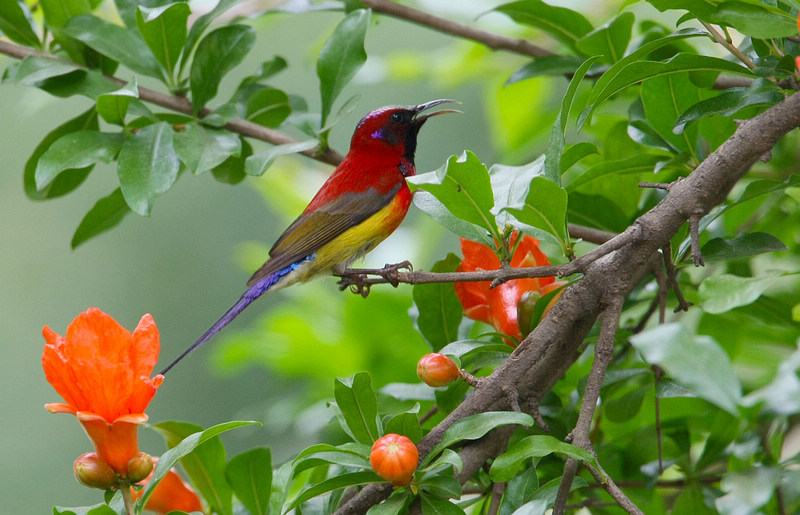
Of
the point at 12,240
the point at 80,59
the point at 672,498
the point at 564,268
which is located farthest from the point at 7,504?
the point at 564,268

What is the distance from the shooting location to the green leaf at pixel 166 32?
182 centimetres

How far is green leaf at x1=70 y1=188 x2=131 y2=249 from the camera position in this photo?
193cm

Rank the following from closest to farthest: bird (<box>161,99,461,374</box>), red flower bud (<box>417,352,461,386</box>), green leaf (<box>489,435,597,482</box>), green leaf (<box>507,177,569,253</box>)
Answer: green leaf (<box>489,435,597,482</box>) → green leaf (<box>507,177,569,253</box>) → red flower bud (<box>417,352,461,386</box>) → bird (<box>161,99,461,374</box>)

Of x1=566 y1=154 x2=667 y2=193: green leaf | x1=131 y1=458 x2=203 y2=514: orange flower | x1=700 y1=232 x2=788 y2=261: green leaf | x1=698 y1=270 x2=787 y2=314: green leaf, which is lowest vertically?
x1=131 y1=458 x2=203 y2=514: orange flower

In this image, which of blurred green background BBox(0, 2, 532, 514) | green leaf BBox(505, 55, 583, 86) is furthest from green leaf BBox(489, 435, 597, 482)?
blurred green background BBox(0, 2, 532, 514)

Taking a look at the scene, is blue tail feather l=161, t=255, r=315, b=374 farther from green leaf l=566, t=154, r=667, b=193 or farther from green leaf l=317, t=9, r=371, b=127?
green leaf l=566, t=154, r=667, b=193

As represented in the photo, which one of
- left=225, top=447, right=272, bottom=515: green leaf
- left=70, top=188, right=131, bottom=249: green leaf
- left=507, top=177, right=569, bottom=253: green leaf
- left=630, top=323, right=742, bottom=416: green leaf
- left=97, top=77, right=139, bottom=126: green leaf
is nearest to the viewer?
left=630, top=323, right=742, bottom=416: green leaf

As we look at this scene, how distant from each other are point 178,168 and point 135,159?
0.09 m

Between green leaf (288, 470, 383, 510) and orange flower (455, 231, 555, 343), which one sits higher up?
orange flower (455, 231, 555, 343)

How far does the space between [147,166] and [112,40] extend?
13.6 inches

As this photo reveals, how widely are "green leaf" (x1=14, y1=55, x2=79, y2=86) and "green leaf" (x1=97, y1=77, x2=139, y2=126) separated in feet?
0.45

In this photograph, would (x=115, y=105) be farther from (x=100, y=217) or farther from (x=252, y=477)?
(x=252, y=477)

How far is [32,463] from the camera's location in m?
4.97

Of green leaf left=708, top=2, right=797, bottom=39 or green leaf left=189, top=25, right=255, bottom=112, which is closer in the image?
green leaf left=708, top=2, right=797, bottom=39
